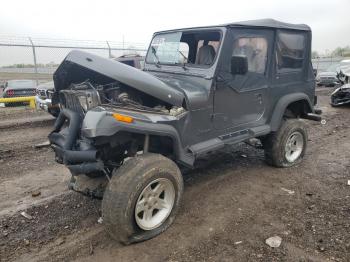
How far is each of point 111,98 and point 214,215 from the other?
6.12 ft

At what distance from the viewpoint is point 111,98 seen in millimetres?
3832

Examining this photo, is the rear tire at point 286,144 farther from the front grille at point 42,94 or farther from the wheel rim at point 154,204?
the front grille at point 42,94

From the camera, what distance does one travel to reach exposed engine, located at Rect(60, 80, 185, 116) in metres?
3.68

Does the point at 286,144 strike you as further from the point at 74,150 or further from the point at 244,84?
the point at 74,150

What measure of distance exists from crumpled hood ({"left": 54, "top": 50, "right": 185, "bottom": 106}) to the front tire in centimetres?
72

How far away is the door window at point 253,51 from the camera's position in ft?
14.9

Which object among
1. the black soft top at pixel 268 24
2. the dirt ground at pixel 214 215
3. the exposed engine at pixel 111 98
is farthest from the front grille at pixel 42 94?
the exposed engine at pixel 111 98

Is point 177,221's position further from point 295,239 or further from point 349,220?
point 349,220

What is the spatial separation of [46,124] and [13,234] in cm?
573

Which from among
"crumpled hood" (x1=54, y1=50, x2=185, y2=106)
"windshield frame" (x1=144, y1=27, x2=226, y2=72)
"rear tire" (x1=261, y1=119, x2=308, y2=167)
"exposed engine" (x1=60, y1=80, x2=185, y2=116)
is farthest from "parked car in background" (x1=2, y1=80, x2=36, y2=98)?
"rear tire" (x1=261, y1=119, x2=308, y2=167)

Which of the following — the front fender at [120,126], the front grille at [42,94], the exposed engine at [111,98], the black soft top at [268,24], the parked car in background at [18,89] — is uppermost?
the black soft top at [268,24]

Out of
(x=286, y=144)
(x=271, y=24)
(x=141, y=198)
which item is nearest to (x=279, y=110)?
(x=286, y=144)

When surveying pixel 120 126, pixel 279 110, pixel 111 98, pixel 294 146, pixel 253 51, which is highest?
pixel 253 51

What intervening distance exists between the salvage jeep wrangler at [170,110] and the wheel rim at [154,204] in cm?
1
